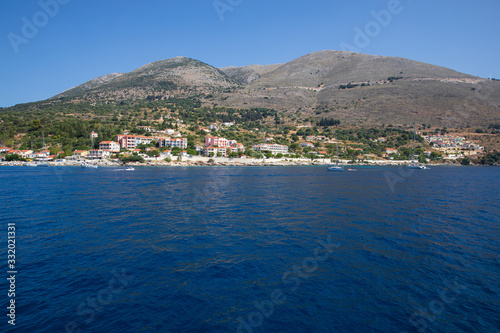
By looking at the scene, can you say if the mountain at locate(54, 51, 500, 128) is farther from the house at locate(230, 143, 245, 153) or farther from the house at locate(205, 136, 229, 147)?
the house at locate(205, 136, 229, 147)

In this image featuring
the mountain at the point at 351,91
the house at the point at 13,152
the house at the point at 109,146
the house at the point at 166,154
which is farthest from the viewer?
the mountain at the point at 351,91

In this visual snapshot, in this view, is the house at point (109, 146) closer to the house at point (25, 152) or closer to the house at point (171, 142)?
the house at point (171, 142)

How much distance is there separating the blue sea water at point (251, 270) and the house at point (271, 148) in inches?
2716

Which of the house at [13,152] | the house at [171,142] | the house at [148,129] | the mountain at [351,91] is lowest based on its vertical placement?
the house at [13,152]

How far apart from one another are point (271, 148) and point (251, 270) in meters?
79.1

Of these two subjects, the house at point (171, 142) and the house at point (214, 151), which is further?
the house at point (171, 142)

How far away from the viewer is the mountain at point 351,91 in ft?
377

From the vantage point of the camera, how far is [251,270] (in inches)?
352

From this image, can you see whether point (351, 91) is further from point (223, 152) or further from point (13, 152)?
point (13, 152)

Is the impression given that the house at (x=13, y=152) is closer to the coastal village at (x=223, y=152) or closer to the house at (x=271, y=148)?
the coastal village at (x=223, y=152)

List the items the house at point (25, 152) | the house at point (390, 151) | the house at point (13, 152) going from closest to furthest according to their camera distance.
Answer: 1. the house at point (25, 152)
2. the house at point (13, 152)
3. the house at point (390, 151)

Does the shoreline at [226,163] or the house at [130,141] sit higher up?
the house at [130,141]

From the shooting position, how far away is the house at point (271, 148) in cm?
8612

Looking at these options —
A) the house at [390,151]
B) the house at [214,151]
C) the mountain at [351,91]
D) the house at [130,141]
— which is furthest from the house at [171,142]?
the mountain at [351,91]
